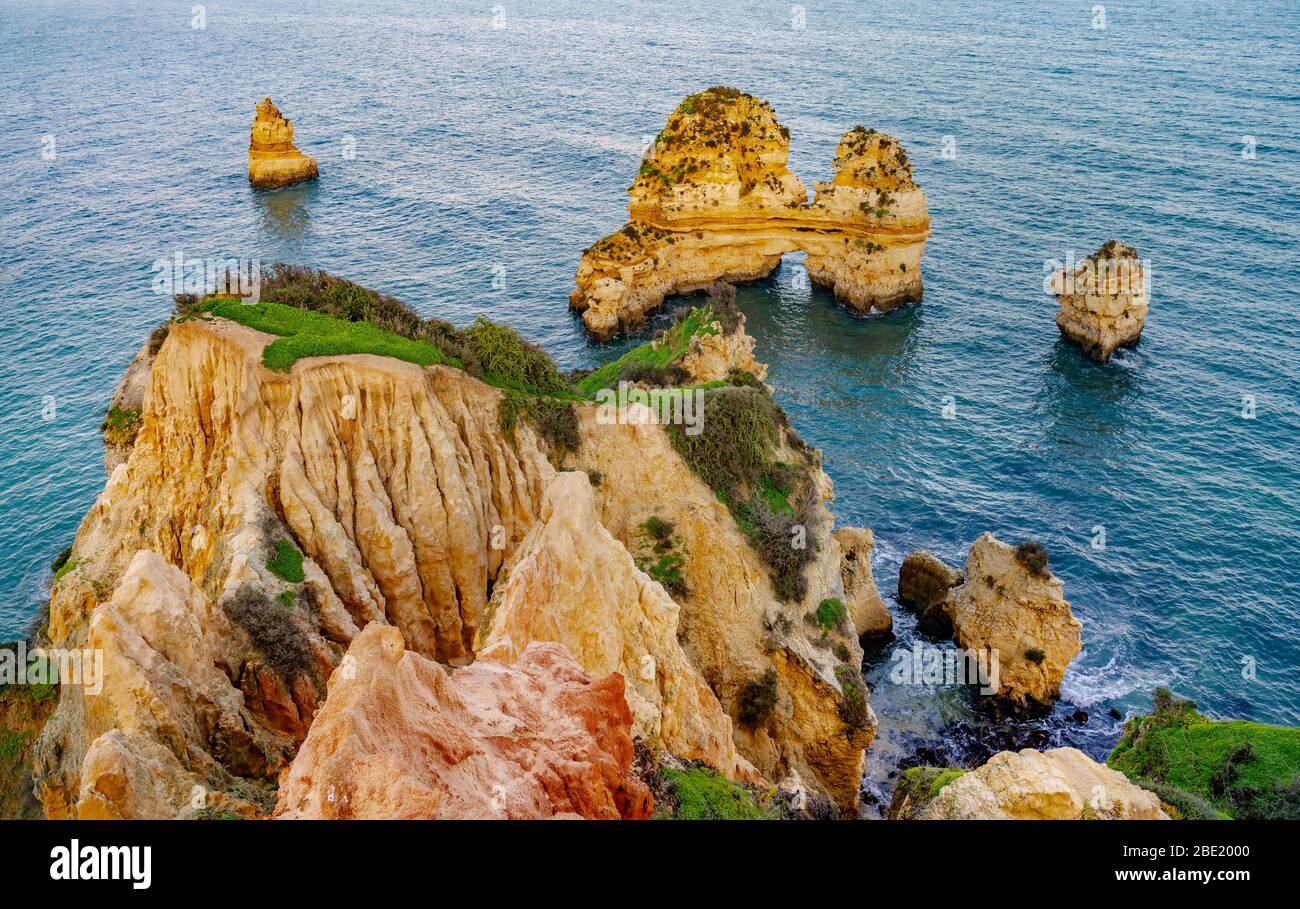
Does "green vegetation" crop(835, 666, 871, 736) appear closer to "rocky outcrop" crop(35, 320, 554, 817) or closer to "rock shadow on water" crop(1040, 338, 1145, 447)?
"rocky outcrop" crop(35, 320, 554, 817)

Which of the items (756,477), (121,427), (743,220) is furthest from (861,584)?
(743,220)

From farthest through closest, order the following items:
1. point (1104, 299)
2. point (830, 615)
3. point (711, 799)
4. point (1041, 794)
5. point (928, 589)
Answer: point (1104, 299), point (928, 589), point (830, 615), point (711, 799), point (1041, 794)

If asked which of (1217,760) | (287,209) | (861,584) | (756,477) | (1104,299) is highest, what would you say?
(287,209)

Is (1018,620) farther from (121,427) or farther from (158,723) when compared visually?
(121,427)

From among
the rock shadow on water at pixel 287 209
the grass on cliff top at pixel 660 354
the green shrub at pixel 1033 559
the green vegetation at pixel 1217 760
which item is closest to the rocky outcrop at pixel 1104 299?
the green shrub at pixel 1033 559

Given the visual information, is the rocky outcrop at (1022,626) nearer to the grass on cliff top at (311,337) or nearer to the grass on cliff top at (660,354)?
the grass on cliff top at (660,354)

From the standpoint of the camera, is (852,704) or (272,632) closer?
(272,632)
